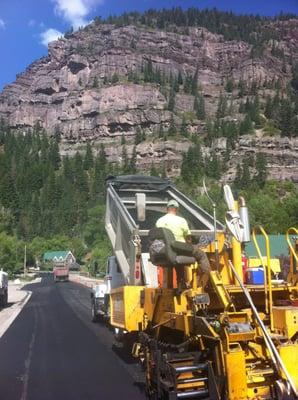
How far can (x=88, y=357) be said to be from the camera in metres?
11.6

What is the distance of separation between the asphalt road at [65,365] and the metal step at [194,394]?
2.06 meters

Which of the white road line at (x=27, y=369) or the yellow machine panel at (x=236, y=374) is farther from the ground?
the yellow machine panel at (x=236, y=374)

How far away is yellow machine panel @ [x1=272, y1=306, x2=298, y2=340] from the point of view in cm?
584

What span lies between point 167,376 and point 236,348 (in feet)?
4.26

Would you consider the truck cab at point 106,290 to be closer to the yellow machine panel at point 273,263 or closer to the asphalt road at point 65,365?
the asphalt road at point 65,365

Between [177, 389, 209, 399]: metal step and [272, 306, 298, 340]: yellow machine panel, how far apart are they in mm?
1096

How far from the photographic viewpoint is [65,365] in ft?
35.1

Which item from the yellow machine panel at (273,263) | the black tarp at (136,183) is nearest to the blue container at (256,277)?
the yellow machine panel at (273,263)

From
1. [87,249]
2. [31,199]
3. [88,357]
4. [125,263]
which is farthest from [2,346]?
[31,199]

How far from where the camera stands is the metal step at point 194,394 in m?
6.11

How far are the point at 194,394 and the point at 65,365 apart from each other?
5182 mm

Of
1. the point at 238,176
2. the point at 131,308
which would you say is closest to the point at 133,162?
the point at 238,176

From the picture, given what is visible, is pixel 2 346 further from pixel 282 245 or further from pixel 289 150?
pixel 289 150

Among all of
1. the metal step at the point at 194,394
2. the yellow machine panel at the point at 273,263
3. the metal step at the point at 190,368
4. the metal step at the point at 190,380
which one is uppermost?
the yellow machine panel at the point at 273,263
